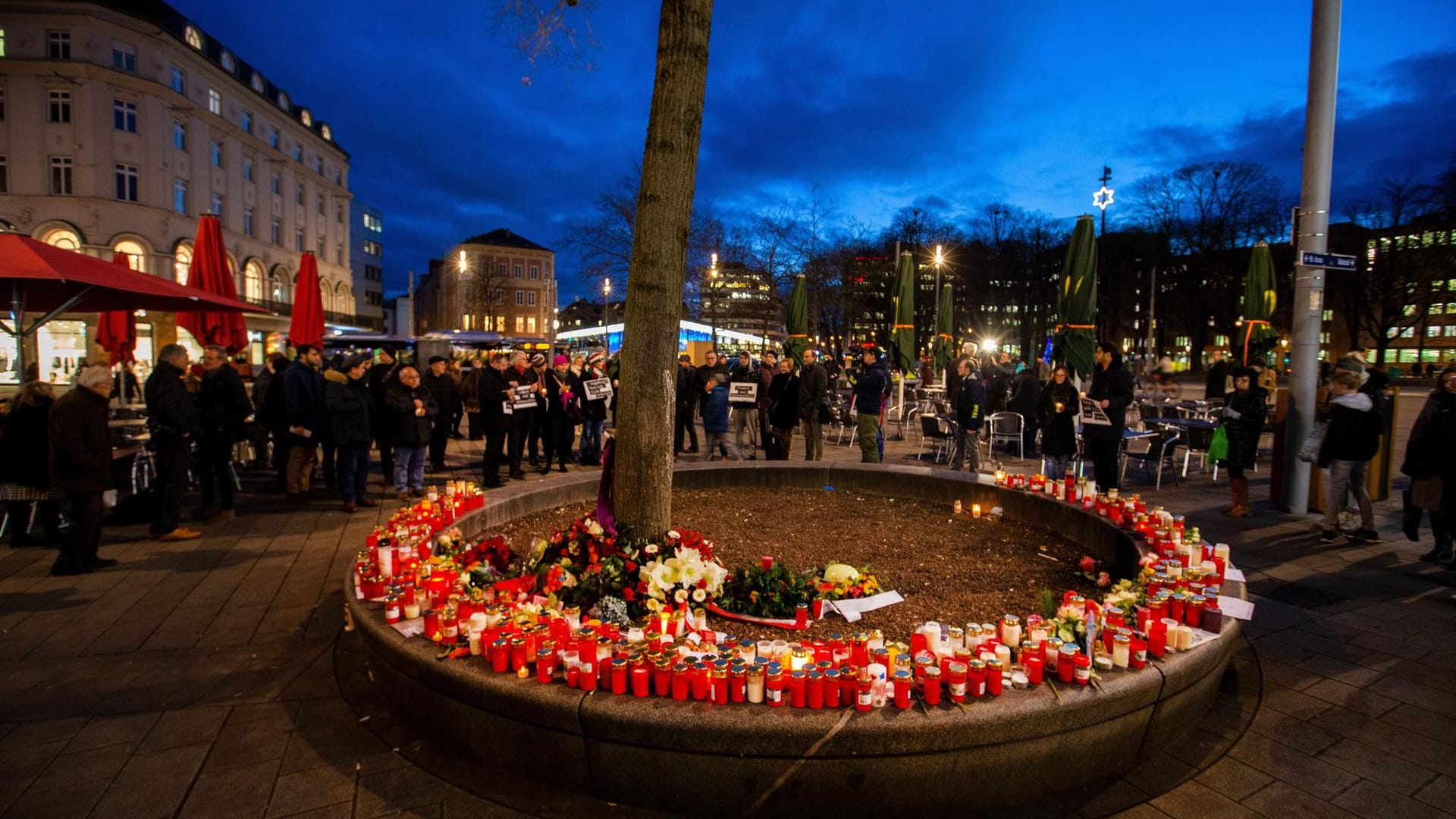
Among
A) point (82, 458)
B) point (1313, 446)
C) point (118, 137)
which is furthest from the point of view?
point (118, 137)

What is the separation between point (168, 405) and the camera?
6566 millimetres

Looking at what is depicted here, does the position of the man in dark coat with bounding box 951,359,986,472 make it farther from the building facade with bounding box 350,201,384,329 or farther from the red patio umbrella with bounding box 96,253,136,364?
the building facade with bounding box 350,201,384,329

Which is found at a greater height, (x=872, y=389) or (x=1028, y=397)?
(x=872, y=389)

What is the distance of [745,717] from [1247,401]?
7965mm

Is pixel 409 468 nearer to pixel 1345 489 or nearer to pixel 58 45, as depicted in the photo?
pixel 1345 489

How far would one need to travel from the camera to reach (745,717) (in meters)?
2.63

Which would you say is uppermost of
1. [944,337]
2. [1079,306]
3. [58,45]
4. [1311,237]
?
[58,45]

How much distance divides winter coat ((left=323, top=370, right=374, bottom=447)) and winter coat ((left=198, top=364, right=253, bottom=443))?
35.9 inches

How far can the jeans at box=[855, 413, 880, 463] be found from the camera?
33.2 feet

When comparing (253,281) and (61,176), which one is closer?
(61,176)

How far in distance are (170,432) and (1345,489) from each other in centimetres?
1097

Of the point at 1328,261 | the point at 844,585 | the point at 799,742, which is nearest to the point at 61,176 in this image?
the point at 844,585

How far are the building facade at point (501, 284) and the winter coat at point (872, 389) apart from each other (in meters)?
66.1

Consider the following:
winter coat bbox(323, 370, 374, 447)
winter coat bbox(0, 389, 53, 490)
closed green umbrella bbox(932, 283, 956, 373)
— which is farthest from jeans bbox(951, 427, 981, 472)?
winter coat bbox(0, 389, 53, 490)
